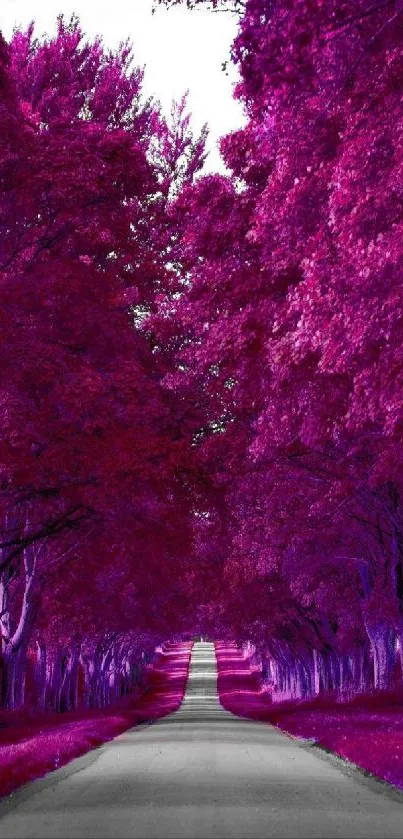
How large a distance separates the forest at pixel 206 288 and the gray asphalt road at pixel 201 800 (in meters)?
4.82

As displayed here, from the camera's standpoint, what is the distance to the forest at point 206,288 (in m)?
11.3

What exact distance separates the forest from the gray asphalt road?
482 centimetres

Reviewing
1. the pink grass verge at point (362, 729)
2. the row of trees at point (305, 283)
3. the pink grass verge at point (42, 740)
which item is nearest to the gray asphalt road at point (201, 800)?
the pink grass verge at point (42, 740)

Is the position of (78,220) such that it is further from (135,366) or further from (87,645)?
(87,645)

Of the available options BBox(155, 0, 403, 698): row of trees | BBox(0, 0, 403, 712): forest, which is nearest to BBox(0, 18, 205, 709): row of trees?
BBox(0, 0, 403, 712): forest

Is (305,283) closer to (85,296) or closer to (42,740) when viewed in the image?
(85,296)

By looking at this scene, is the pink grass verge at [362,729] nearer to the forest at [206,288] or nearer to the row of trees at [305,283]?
the row of trees at [305,283]

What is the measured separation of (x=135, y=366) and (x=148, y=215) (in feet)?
20.4

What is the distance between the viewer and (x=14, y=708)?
3238cm

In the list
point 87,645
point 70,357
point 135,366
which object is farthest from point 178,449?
point 87,645

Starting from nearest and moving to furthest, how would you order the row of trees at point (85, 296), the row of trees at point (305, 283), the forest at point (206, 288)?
the row of trees at point (305, 283) → the forest at point (206, 288) → the row of trees at point (85, 296)

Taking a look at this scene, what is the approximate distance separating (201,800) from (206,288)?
30.1ft

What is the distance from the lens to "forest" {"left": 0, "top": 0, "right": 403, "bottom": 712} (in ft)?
37.2

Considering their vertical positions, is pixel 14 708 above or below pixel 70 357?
below
